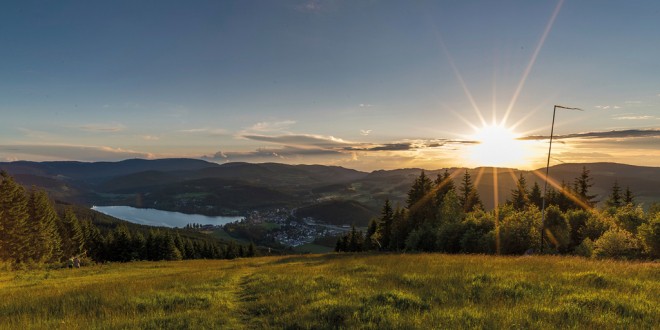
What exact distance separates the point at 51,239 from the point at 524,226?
80505 mm

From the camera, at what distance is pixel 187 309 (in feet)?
34.7

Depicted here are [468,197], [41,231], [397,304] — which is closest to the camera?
[397,304]

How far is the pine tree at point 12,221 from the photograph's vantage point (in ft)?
164

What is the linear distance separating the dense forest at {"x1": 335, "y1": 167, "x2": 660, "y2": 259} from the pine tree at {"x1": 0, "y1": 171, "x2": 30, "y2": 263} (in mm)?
64298

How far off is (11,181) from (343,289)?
2575 inches

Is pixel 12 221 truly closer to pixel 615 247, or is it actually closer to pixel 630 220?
pixel 615 247

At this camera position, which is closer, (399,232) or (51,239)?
(51,239)

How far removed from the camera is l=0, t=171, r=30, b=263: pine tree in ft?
164

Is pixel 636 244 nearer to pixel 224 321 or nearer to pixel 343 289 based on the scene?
pixel 343 289

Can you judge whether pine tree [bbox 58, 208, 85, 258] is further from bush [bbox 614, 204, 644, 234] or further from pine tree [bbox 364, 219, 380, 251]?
bush [bbox 614, 204, 644, 234]

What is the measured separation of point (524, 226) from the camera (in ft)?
106

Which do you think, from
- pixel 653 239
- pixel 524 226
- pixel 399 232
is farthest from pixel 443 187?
pixel 653 239

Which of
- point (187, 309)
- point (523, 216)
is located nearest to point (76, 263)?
point (187, 309)

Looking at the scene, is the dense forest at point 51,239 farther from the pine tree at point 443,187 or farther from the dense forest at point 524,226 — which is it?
the pine tree at point 443,187
